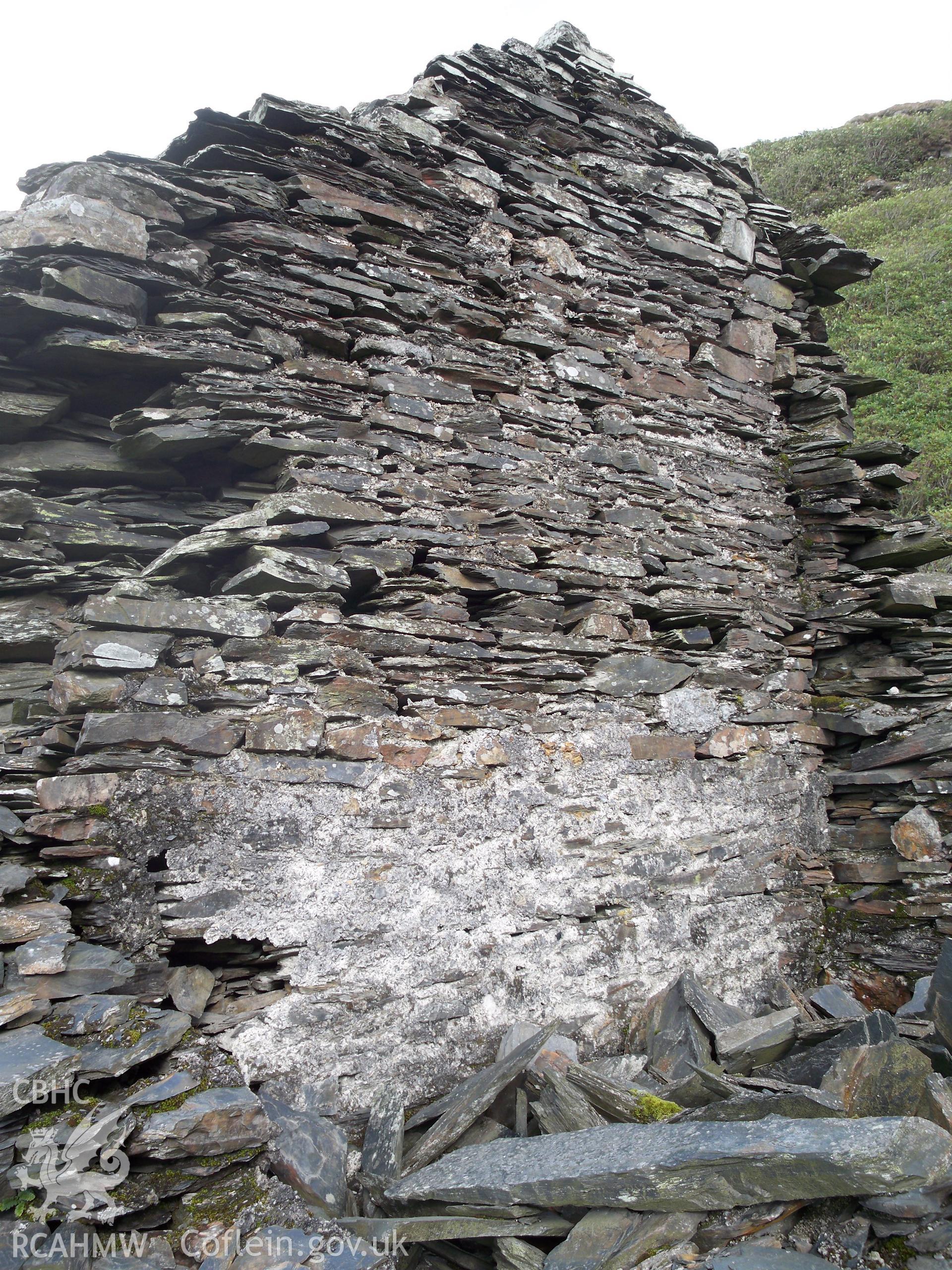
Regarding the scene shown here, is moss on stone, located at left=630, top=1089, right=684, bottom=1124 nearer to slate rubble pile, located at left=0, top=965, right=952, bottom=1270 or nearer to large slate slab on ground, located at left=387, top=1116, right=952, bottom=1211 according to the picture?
slate rubble pile, located at left=0, top=965, right=952, bottom=1270

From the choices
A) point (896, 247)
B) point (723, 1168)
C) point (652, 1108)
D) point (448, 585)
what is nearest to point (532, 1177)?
point (723, 1168)

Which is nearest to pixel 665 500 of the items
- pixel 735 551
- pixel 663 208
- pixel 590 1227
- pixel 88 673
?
pixel 735 551

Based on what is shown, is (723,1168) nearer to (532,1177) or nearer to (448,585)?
(532,1177)

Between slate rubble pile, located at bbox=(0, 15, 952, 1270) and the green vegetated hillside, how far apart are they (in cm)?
674

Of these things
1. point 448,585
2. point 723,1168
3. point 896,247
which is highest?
point 896,247

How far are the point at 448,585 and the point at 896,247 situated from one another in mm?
20123

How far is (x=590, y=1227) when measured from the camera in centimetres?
232

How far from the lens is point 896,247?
18578 millimetres

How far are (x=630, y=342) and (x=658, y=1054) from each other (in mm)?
4202

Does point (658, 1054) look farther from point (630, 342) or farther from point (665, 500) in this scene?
point (630, 342)

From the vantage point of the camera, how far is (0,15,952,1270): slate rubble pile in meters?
2.53

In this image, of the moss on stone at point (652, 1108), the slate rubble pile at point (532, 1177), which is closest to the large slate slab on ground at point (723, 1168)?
the slate rubble pile at point (532, 1177)

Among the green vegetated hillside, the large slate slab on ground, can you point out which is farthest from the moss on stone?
the green vegetated hillside

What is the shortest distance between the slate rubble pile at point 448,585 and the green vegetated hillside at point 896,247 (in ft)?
22.1
